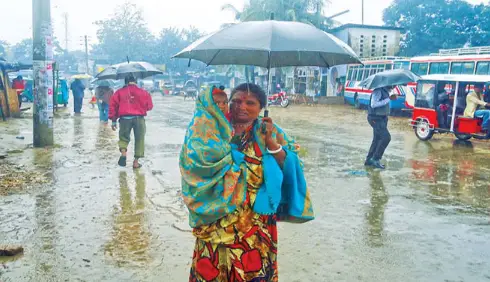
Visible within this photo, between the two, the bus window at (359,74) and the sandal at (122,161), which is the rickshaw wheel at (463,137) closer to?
the sandal at (122,161)

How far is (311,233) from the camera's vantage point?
15.0ft

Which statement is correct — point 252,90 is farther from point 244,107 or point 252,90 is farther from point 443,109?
point 443,109

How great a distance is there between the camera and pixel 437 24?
33.3 m

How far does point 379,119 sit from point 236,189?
6.49 m

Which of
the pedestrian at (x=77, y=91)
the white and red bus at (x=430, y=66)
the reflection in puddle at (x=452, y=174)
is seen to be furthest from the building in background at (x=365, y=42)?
the reflection in puddle at (x=452, y=174)

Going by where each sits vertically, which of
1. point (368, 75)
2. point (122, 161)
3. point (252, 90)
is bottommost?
point (122, 161)

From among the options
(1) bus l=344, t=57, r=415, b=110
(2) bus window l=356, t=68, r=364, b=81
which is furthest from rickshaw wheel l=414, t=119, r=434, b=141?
(2) bus window l=356, t=68, r=364, b=81

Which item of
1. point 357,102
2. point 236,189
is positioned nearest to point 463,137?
point 236,189

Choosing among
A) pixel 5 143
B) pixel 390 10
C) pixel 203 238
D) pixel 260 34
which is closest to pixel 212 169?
pixel 203 238

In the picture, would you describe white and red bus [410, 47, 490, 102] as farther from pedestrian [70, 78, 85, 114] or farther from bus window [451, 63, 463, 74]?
pedestrian [70, 78, 85, 114]

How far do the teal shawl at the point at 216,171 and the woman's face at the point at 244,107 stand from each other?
0.12 meters

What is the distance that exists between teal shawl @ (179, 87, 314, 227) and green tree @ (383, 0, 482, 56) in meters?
34.8

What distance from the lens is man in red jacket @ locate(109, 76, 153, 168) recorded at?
7246 millimetres

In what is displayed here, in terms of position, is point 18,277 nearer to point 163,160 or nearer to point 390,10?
point 163,160
